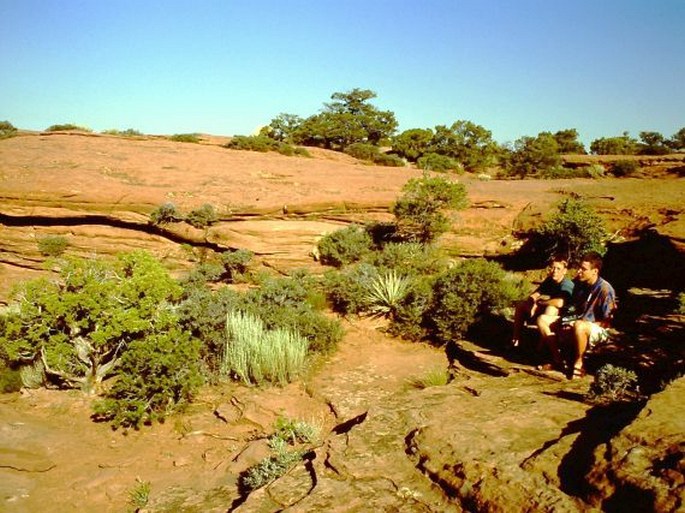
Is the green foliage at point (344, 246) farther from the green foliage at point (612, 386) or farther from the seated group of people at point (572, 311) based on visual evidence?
the green foliage at point (612, 386)

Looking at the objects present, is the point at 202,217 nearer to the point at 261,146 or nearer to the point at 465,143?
the point at 261,146

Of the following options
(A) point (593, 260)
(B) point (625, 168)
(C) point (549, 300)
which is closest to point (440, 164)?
(B) point (625, 168)

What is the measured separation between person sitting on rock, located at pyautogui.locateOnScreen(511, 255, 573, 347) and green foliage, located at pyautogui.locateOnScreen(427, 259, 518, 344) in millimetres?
1247

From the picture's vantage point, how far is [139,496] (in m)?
4.15

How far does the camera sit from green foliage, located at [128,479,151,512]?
409cm

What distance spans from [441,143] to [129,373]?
2459 cm

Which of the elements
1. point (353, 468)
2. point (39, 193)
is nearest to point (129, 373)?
point (353, 468)

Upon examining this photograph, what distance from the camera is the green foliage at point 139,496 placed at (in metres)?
4.09

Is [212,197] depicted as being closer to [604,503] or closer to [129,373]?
[129,373]

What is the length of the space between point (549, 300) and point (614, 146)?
32183 millimetres

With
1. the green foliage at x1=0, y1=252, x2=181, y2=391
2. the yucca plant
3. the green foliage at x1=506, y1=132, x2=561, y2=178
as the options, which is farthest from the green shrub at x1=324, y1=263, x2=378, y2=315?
the green foliage at x1=506, y1=132, x2=561, y2=178

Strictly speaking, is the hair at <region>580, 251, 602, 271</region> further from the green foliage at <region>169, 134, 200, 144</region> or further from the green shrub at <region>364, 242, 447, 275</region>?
the green foliage at <region>169, 134, 200, 144</region>

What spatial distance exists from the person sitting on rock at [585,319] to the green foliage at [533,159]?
695 inches

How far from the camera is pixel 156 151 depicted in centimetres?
1511
